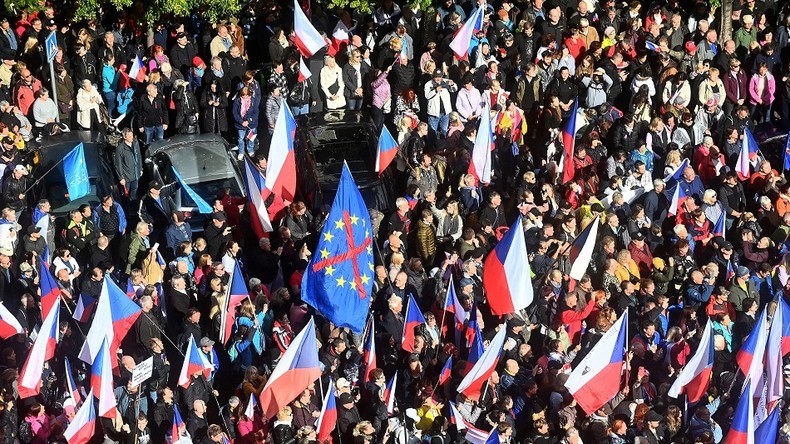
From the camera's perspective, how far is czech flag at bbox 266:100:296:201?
2492cm

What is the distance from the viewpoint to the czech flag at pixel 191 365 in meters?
21.9

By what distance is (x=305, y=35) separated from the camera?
27891 mm

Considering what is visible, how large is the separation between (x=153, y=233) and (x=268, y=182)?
2.08 meters

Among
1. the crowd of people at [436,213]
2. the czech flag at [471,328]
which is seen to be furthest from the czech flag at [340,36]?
the czech flag at [471,328]

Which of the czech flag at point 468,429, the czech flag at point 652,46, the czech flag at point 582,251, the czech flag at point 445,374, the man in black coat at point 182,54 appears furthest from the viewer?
the czech flag at point 652,46

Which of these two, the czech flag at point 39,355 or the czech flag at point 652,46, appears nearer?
the czech flag at point 39,355

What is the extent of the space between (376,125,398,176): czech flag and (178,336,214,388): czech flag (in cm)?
522

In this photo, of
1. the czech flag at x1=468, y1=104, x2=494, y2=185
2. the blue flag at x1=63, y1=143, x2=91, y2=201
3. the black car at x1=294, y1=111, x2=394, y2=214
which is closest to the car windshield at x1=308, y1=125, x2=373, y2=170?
the black car at x1=294, y1=111, x2=394, y2=214

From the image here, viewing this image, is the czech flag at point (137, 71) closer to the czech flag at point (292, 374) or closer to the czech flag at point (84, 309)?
the czech flag at point (84, 309)

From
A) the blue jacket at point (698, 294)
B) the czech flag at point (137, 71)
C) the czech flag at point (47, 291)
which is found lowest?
the blue jacket at point (698, 294)

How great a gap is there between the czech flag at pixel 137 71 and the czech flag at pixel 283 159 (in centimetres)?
436

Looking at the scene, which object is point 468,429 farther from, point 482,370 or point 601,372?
point 601,372

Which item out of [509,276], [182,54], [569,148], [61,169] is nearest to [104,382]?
[509,276]

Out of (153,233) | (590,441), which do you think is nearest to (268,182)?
(153,233)
